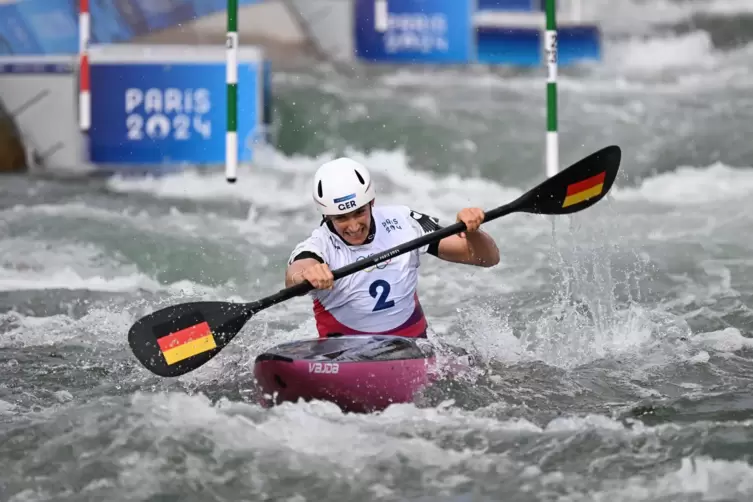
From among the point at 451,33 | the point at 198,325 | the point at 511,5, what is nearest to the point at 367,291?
the point at 198,325

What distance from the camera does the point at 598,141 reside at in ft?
40.5

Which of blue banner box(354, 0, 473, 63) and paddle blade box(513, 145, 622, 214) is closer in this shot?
paddle blade box(513, 145, 622, 214)

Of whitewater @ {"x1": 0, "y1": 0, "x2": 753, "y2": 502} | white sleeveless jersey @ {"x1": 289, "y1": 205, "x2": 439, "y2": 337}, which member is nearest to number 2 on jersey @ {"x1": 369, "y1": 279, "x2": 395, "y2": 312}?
white sleeveless jersey @ {"x1": 289, "y1": 205, "x2": 439, "y2": 337}

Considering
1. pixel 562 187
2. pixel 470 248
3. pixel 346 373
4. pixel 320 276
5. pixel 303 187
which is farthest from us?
pixel 303 187

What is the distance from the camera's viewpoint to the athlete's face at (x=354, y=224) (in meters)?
5.05

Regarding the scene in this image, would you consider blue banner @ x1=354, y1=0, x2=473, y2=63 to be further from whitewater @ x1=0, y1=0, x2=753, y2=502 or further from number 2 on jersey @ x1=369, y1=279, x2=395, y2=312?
number 2 on jersey @ x1=369, y1=279, x2=395, y2=312

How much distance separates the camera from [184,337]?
5.10 meters

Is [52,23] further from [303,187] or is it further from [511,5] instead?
[511,5]

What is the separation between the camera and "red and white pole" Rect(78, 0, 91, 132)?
1061cm

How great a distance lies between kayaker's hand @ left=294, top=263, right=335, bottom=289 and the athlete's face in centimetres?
26

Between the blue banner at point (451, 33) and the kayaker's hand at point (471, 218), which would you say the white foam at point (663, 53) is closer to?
the blue banner at point (451, 33)

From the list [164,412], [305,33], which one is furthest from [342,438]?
[305,33]

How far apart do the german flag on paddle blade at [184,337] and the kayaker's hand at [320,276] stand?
554 millimetres

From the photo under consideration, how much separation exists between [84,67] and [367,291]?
6375 mm
